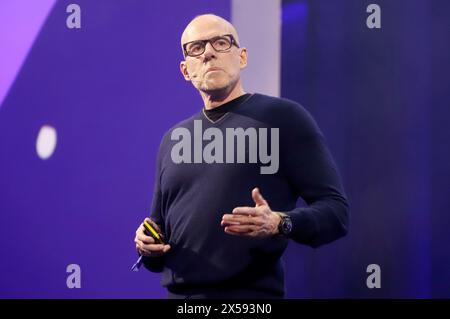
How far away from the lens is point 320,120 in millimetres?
2006

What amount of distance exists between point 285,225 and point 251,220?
4.5 inches

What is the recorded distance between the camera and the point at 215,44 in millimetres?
1849

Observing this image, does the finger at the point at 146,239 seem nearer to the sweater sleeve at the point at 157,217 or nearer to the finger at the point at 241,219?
the sweater sleeve at the point at 157,217

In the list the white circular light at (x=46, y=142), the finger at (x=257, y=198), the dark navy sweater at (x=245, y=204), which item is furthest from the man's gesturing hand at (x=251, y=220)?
the white circular light at (x=46, y=142)

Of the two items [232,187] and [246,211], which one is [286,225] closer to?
[246,211]

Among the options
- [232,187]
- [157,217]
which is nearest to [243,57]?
[232,187]

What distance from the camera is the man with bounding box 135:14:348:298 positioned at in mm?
1661

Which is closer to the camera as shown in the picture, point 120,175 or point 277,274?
point 277,274

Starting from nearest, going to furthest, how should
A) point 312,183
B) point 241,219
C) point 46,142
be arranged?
point 241,219, point 312,183, point 46,142

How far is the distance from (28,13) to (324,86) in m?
1.11

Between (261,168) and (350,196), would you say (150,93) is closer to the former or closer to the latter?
(261,168)

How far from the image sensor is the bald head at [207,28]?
1.86 metres

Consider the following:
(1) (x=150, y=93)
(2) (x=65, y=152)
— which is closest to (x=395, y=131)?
(1) (x=150, y=93)

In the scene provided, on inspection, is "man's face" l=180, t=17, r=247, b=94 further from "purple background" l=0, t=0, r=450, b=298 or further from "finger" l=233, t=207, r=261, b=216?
"finger" l=233, t=207, r=261, b=216
